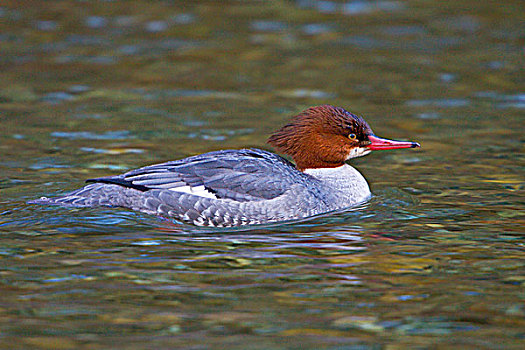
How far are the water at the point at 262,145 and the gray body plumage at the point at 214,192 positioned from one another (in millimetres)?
145

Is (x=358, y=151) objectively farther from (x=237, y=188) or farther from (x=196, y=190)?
(x=196, y=190)

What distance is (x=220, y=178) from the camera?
689cm

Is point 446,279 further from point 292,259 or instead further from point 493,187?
point 493,187

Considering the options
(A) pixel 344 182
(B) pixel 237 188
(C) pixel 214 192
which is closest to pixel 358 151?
(A) pixel 344 182

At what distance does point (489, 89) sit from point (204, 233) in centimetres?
634

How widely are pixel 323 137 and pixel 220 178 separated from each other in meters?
1.08

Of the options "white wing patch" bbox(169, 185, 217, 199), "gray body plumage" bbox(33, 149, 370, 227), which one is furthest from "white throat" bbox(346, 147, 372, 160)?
"white wing patch" bbox(169, 185, 217, 199)

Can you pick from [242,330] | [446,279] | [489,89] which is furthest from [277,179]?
[489,89]

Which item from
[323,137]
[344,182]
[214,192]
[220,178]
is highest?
[323,137]

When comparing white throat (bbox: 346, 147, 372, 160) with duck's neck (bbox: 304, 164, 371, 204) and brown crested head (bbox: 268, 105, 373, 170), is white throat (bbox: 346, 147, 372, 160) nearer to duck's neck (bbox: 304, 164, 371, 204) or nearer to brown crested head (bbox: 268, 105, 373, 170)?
brown crested head (bbox: 268, 105, 373, 170)

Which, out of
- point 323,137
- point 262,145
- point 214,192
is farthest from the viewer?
point 262,145

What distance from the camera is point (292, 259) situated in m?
5.87

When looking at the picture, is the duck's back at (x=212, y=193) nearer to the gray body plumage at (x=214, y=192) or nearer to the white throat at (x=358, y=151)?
the gray body plumage at (x=214, y=192)

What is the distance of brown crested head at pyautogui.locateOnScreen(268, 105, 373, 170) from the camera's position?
24.2 ft
